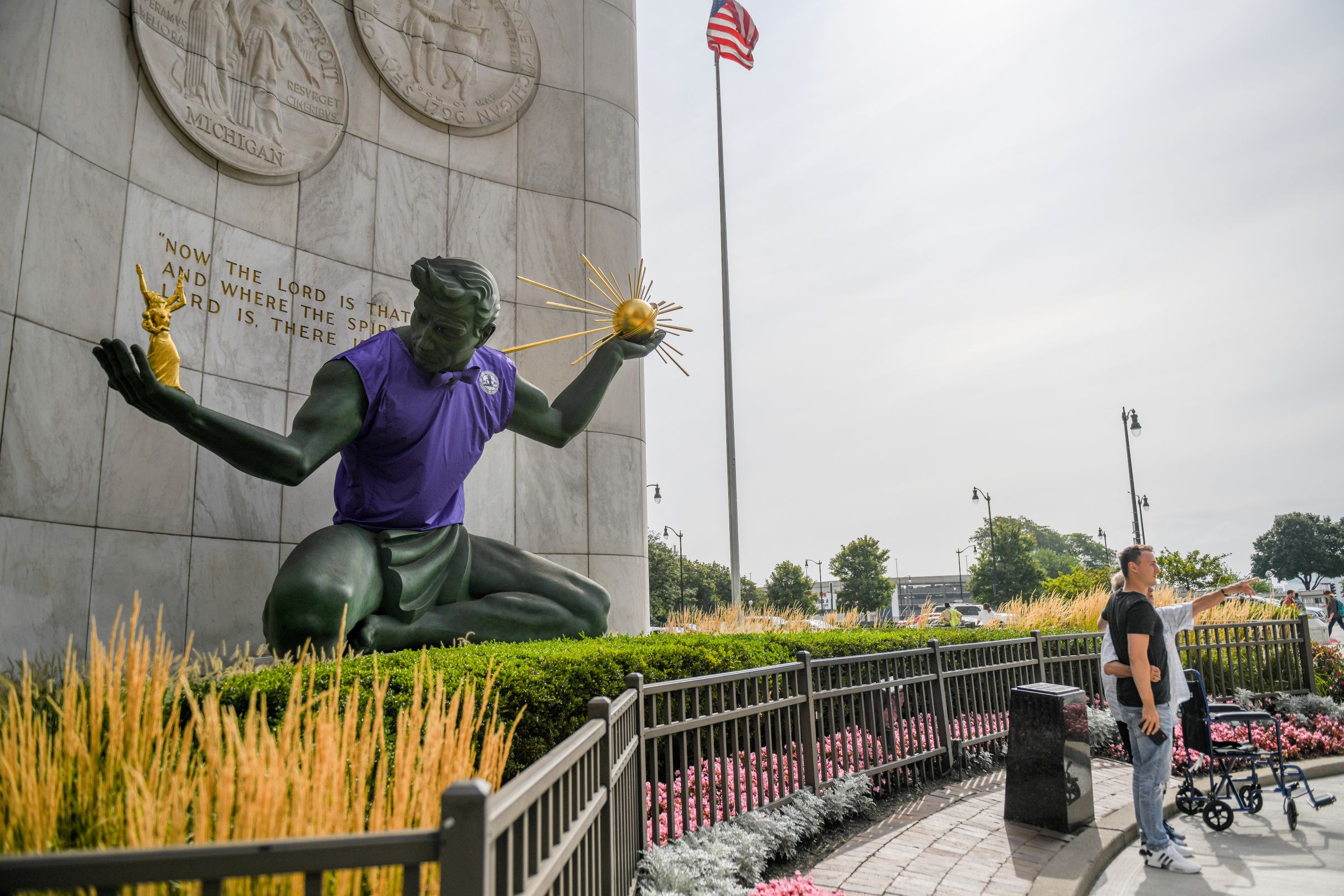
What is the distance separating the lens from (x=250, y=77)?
23.5ft

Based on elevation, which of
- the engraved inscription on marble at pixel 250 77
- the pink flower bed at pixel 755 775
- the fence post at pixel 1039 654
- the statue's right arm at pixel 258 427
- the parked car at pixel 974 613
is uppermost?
the engraved inscription on marble at pixel 250 77

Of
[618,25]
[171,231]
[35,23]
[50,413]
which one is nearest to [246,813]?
[50,413]

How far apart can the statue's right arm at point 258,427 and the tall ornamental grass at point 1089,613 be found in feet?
32.4

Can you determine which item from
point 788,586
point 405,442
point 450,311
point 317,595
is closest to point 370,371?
point 405,442

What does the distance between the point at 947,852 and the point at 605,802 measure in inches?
114

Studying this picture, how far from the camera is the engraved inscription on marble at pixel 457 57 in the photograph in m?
8.38

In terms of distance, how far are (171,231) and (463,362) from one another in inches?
113

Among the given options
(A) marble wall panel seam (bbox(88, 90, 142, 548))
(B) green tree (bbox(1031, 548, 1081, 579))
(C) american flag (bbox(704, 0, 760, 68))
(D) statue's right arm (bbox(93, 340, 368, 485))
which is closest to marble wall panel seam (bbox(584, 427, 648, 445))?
(D) statue's right arm (bbox(93, 340, 368, 485))

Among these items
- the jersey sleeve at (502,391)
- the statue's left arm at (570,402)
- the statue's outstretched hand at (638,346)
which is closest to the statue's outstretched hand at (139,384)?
the jersey sleeve at (502,391)

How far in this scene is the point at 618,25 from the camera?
10562 mm

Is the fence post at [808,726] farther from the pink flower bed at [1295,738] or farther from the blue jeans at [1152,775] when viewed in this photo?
the pink flower bed at [1295,738]

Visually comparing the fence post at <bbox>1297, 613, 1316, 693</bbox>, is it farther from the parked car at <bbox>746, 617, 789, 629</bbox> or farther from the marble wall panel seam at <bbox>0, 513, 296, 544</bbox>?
the marble wall panel seam at <bbox>0, 513, 296, 544</bbox>

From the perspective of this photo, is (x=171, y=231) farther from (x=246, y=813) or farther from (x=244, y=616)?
(x=246, y=813)

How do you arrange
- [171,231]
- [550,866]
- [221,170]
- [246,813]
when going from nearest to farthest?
[246,813] → [550,866] → [171,231] → [221,170]
